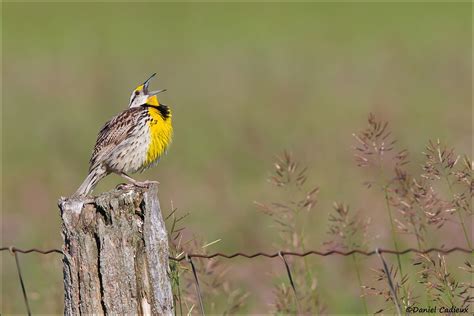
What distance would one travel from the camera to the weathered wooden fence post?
149 inches

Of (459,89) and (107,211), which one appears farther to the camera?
(459,89)

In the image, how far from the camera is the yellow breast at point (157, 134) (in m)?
6.83

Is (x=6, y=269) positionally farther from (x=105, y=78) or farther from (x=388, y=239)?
(x=105, y=78)

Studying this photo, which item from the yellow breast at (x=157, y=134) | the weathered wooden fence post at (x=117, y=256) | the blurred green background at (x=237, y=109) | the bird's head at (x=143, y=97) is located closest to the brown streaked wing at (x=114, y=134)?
the yellow breast at (x=157, y=134)

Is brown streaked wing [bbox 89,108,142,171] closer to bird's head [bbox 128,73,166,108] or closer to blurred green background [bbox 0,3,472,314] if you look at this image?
bird's head [bbox 128,73,166,108]

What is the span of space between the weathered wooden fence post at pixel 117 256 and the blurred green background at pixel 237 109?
227cm

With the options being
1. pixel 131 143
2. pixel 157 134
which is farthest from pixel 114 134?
pixel 157 134

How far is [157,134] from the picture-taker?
6.84 m

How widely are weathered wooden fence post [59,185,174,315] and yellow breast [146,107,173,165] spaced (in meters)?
2.91

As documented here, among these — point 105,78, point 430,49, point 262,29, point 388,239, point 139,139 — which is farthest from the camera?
point 262,29

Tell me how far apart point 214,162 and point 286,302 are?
7124 mm

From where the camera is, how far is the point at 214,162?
12.2 metres

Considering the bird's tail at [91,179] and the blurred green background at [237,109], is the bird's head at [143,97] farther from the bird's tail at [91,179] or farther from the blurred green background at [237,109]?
the blurred green background at [237,109]

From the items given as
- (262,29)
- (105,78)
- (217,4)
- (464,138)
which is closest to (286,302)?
(464,138)
